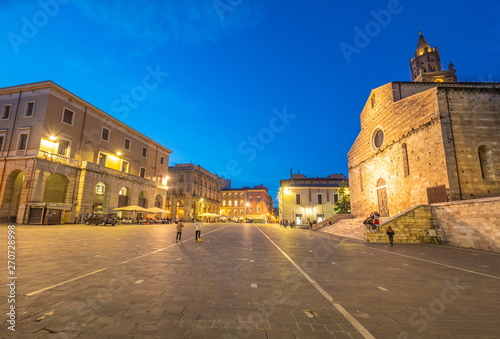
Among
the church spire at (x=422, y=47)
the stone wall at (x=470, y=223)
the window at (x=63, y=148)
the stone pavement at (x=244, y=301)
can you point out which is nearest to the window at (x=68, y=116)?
the window at (x=63, y=148)

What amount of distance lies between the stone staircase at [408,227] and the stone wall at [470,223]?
77cm

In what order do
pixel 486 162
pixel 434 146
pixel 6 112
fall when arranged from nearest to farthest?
pixel 486 162
pixel 434 146
pixel 6 112

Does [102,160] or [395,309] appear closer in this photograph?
[395,309]

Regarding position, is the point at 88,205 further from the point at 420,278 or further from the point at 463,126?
the point at 463,126

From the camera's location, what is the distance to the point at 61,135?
27.8 meters

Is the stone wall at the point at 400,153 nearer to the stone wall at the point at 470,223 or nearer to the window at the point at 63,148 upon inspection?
the stone wall at the point at 470,223

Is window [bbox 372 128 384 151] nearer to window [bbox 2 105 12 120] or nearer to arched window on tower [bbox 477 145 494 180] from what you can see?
arched window on tower [bbox 477 145 494 180]

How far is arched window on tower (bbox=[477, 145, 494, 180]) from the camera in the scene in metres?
17.1

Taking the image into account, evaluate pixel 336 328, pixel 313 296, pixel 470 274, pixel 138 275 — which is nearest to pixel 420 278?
pixel 470 274

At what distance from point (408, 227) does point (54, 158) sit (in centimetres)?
3457

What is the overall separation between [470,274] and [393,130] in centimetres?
1995

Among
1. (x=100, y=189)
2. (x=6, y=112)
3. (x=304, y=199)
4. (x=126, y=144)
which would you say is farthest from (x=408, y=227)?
(x=6, y=112)

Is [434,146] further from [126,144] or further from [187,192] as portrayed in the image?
[187,192]

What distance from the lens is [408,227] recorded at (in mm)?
16719
